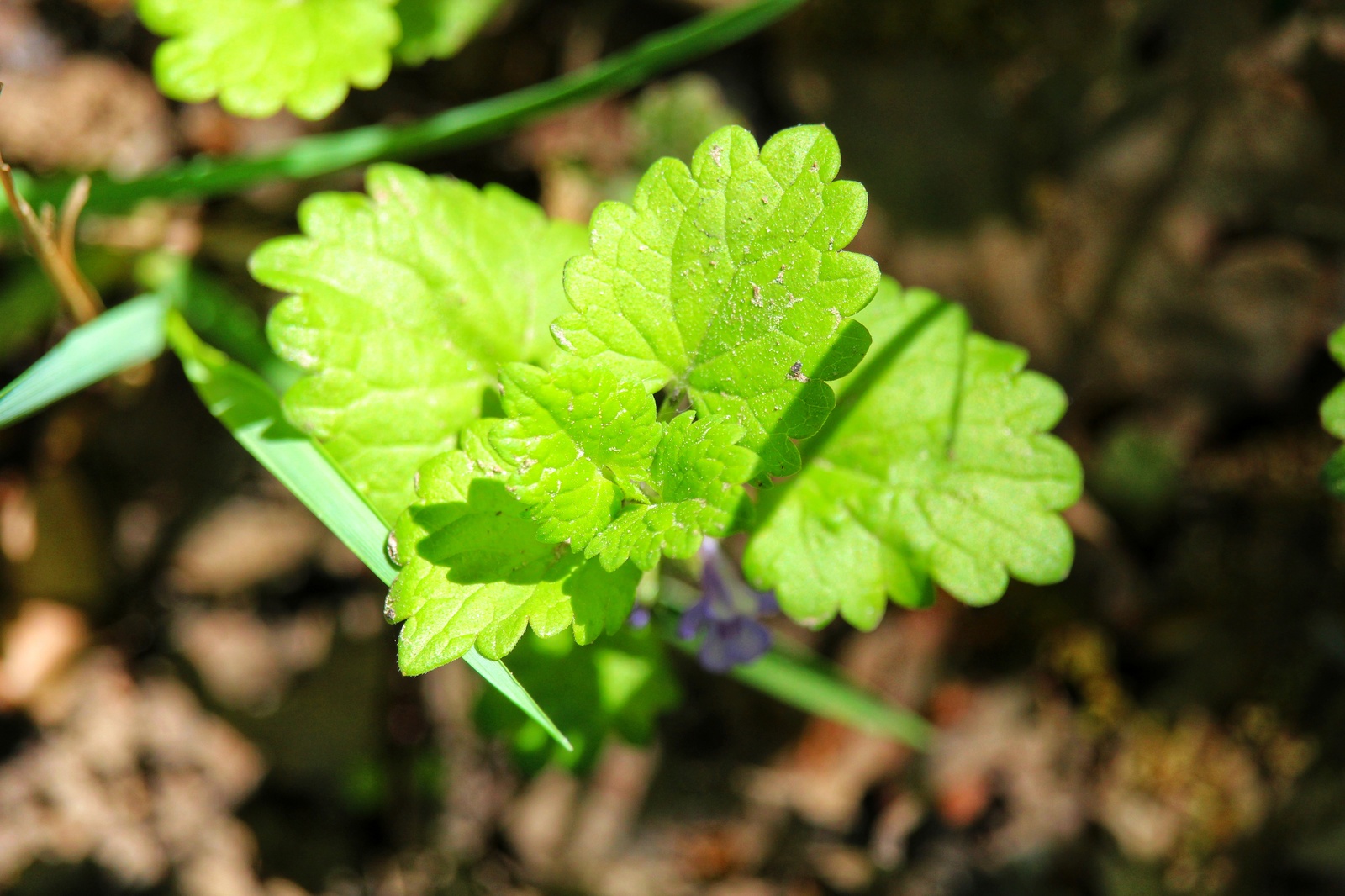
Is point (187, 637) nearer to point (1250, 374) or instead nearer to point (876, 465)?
point (876, 465)

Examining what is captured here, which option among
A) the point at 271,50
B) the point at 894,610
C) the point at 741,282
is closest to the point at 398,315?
the point at 741,282

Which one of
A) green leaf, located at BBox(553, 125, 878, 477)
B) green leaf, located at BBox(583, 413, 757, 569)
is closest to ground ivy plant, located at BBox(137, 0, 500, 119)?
green leaf, located at BBox(553, 125, 878, 477)

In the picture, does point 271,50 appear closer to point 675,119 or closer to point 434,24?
point 434,24

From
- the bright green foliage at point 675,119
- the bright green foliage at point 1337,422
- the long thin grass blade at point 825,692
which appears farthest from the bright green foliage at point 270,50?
the bright green foliage at point 1337,422

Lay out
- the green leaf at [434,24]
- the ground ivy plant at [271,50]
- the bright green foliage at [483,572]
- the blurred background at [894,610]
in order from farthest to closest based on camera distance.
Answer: the blurred background at [894,610]
the green leaf at [434,24]
the ground ivy plant at [271,50]
the bright green foliage at [483,572]

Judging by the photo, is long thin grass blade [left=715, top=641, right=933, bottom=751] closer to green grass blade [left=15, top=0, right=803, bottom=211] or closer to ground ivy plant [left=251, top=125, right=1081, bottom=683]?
ground ivy plant [left=251, top=125, right=1081, bottom=683]

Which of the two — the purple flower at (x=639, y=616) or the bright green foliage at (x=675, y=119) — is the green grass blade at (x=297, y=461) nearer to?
the purple flower at (x=639, y=616)
